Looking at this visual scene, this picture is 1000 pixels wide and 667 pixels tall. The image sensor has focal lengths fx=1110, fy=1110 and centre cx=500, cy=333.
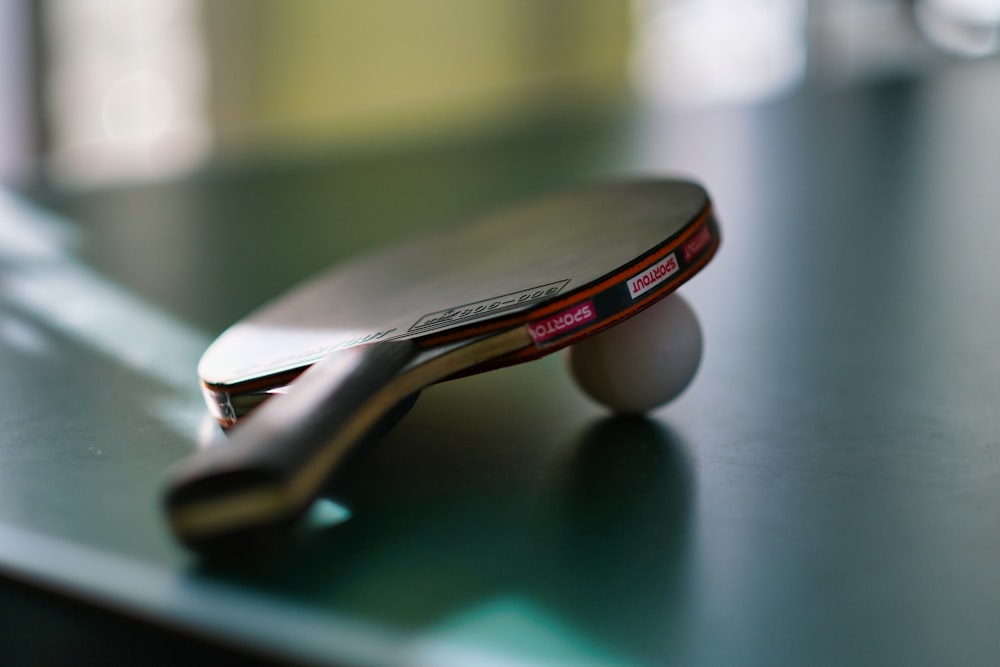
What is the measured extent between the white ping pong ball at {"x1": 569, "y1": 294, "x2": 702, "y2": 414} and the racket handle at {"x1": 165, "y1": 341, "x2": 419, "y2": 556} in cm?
24

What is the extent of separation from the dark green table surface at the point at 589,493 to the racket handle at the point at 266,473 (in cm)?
3

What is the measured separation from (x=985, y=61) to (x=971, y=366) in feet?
8.43

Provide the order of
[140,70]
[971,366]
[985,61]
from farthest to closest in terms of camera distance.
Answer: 1. [140,70]
2. [985,61]
3. [971,366]

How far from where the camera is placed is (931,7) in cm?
473

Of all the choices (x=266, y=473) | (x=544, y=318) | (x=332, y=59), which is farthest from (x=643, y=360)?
(x=332, y=59)

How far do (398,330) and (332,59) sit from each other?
4.92 metres

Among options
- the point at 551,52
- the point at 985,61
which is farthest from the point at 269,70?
the point at 985,61

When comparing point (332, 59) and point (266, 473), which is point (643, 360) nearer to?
point (266, 473)

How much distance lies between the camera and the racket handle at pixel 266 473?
0.43m

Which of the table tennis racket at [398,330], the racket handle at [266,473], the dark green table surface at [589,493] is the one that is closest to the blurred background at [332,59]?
the dark green table surface at [589,493]

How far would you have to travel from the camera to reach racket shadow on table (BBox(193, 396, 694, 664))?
1.45 ft

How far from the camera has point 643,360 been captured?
0.70 metres

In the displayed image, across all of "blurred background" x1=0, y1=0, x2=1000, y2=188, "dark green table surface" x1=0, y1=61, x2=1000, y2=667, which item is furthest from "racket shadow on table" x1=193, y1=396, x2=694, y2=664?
"blurred background" x1=0, y1=0, x2=1000, y2=188

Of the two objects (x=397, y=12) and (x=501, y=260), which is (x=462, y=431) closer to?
(x=501, y=260)
